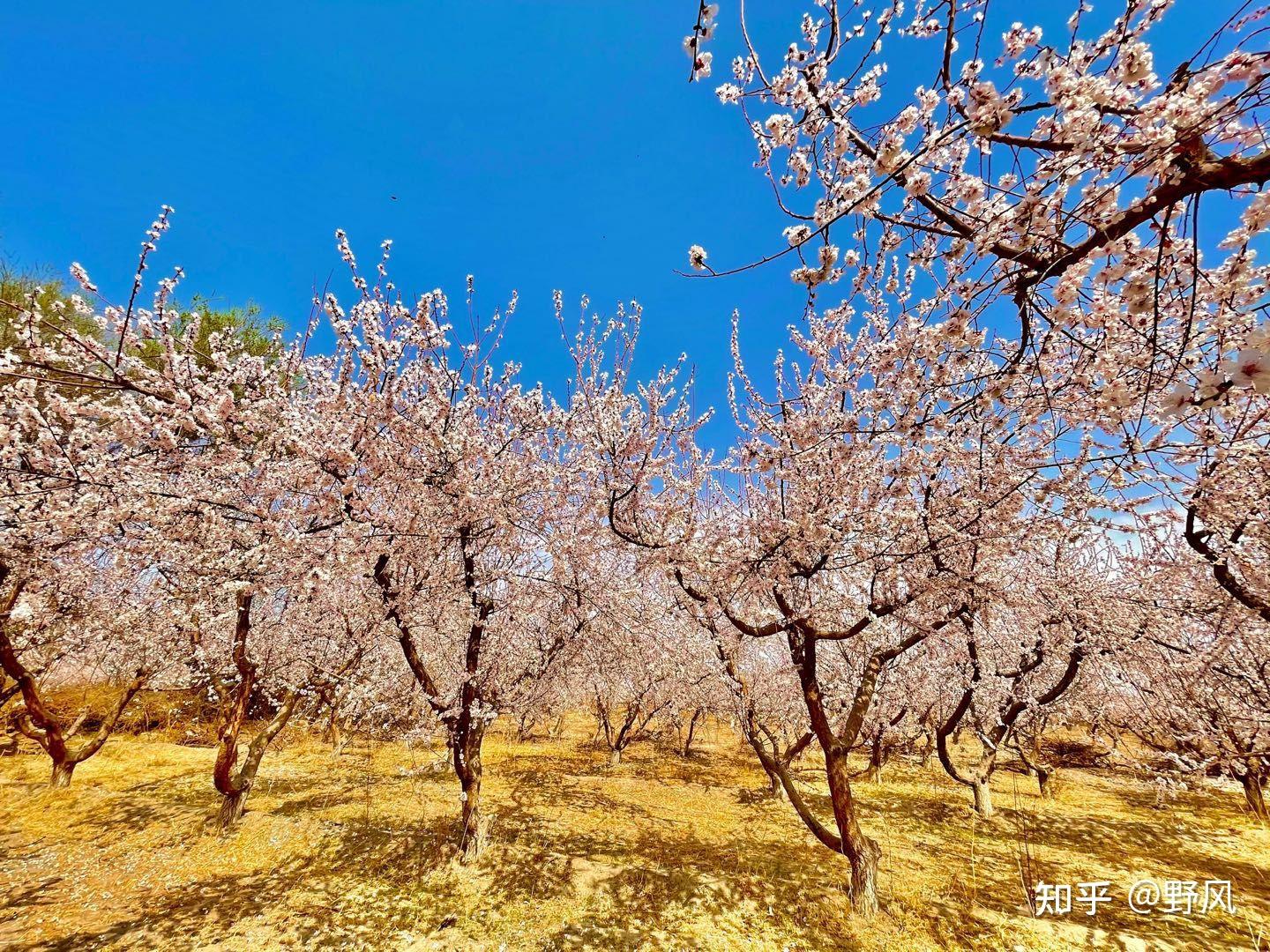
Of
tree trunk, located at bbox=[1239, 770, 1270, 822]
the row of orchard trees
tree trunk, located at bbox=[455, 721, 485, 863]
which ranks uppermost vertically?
the row of orchard trees

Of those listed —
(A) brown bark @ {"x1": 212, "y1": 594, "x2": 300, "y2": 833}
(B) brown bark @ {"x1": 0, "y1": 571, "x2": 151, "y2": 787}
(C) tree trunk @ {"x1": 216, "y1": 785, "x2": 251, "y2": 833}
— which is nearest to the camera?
(A) brown bark @ {"x1": 212, "y1": 594, "x2": 300, "y2": 833}

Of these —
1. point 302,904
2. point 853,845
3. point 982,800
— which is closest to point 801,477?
point 853,845

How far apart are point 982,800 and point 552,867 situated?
1007 cm

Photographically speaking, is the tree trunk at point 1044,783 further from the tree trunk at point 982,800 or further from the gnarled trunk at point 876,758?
the tree trunk at point 982,800

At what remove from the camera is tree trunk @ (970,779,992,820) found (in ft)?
35.9

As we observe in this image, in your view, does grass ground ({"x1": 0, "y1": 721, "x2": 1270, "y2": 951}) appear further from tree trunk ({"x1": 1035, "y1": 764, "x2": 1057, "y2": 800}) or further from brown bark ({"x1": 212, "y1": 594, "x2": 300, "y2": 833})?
tree trunk ({"x1": 1035, "y1": 764, "x2": 1057, "y2": 800})

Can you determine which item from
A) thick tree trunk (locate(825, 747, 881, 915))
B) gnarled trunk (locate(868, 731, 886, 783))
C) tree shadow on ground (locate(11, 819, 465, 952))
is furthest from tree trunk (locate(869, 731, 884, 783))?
tree shadow on ground (locate(11, 819, 465, 952))

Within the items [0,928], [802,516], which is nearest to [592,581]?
[802,516]

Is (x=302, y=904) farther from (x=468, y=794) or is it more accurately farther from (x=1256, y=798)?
(x=1256, y=798)

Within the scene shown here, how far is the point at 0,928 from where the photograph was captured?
5.46 meters

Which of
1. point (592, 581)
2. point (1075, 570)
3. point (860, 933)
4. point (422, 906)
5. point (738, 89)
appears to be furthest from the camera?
point (1075, 570)

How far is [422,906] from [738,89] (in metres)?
9.14

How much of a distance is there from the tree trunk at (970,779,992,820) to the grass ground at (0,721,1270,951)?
0.31 m

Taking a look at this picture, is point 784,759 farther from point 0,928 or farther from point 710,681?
point 0,928
